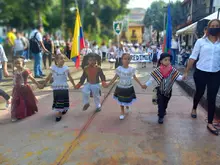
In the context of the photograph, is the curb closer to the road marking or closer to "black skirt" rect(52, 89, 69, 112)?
A: the road marking

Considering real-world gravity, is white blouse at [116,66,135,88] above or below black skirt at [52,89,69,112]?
above

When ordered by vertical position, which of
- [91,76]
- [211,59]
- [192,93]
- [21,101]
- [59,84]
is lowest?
[192,93]

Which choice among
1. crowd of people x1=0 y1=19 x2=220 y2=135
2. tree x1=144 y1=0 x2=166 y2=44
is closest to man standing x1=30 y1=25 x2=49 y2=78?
crowd of people x1=0 y1=19 x2=220 y2=135

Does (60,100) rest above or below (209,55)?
below

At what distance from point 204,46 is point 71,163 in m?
2.95

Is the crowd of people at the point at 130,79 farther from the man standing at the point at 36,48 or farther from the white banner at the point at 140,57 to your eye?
the white banner at the point at 140,57

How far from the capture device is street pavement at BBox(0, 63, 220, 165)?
3.43 metres

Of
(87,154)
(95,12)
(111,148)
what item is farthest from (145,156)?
(95,12)

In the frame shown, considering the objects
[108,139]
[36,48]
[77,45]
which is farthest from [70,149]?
[36,48]

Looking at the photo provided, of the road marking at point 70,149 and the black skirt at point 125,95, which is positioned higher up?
the black skirt at point 125,95

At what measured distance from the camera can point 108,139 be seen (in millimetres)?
4090

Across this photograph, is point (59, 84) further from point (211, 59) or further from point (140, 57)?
point (140, 57)

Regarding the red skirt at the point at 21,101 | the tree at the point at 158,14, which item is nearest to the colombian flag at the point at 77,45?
the red skirt at the point at 21,101

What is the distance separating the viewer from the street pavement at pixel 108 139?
3.43 metres
